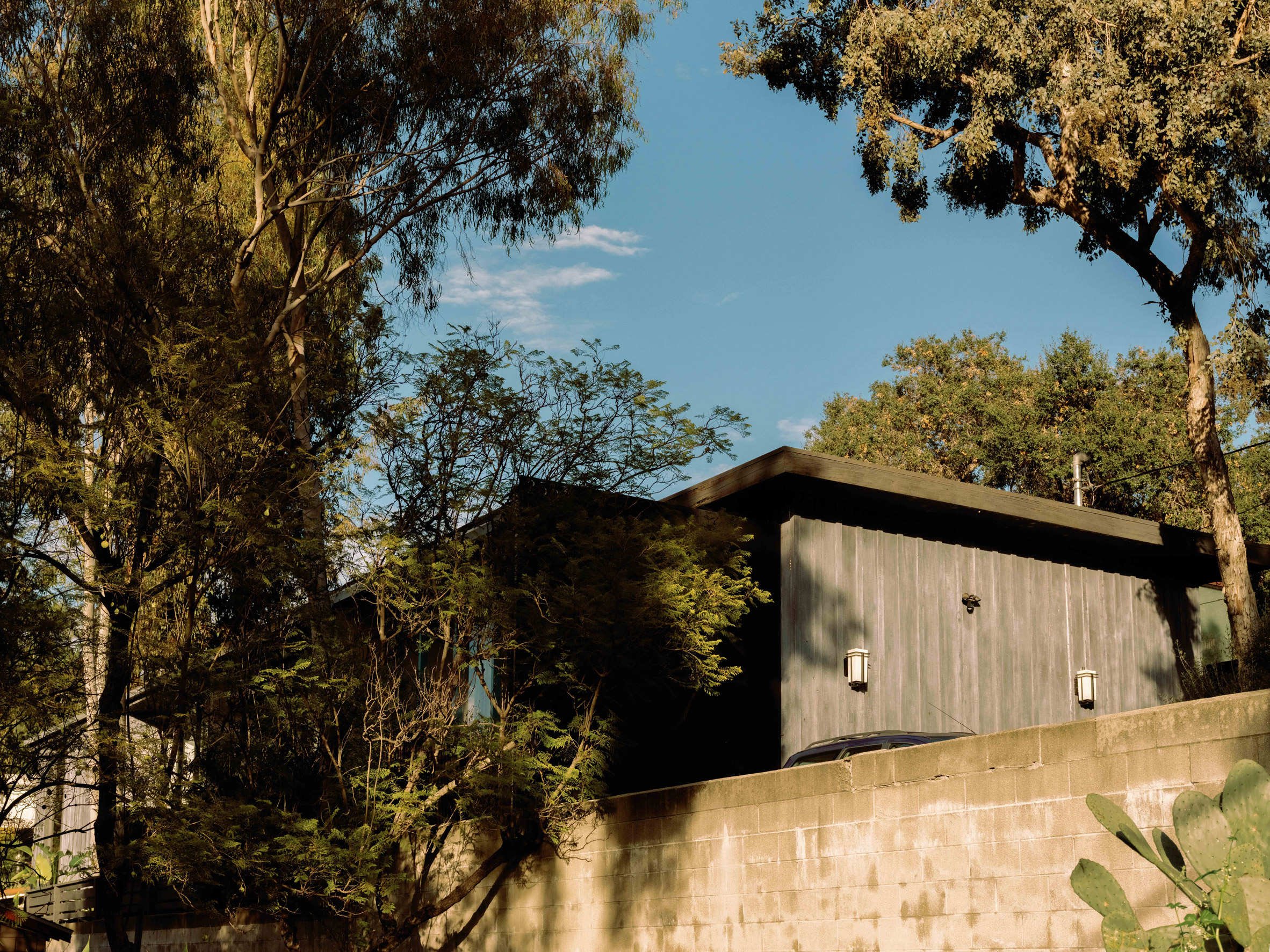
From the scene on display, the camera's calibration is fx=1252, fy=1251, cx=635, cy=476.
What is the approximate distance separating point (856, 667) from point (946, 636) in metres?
1.49

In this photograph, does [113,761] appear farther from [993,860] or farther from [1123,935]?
[1123,935]

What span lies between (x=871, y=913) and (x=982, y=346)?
101 ft

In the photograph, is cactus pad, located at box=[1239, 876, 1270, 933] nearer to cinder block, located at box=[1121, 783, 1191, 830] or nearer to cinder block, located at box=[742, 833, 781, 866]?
cinder block, located at box=[1121, 783, 1191, 830]

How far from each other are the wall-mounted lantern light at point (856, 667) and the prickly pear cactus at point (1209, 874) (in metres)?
6.99

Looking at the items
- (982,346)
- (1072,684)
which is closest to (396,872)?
(1072,684)

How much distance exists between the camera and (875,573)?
1324 cm

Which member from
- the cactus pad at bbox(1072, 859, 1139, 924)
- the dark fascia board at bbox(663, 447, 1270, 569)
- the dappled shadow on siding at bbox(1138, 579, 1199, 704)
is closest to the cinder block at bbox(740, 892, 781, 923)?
the cactus pad at bbox(1072, 859, 1139, 924)

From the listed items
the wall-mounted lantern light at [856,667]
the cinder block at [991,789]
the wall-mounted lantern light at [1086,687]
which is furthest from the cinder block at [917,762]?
the wall-mounted lantern light at [1086,687]

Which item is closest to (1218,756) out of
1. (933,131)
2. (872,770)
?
(872,770)

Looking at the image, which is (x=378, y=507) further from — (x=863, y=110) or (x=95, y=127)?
(x=863, y=110)

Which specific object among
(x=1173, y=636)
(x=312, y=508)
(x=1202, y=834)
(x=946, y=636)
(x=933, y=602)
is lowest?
(x=1202, y=834)

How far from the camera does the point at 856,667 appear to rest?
12.6 meters

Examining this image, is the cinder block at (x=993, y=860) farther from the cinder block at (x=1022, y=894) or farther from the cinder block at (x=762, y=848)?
the cinder block at (x=762, y=848)

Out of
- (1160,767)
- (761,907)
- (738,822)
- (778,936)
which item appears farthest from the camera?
(738,822)
